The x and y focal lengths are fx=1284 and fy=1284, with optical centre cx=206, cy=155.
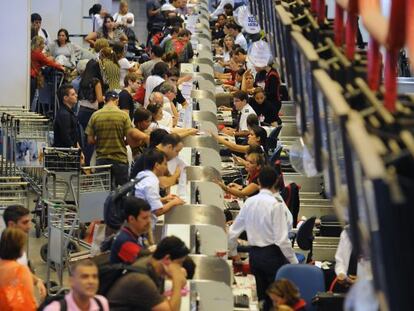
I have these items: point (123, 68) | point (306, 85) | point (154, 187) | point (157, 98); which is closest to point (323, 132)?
point (306, 85)

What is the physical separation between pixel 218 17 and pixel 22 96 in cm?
1180

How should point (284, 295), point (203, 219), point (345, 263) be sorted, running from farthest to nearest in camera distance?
1. point (345, 263)
2. point (203, 219)
3. point (284, 295)

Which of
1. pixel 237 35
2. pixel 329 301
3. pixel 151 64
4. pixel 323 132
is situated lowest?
pixel 329 301

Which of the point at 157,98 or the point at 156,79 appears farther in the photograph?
the point at 156,79

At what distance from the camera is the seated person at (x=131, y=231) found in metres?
7.84

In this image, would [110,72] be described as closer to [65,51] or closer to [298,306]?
[65,51]

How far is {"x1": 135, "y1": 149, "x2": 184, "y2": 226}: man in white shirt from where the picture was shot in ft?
30.3

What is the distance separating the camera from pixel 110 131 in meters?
12.2

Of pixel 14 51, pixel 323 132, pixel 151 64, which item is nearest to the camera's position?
pixel 323 132

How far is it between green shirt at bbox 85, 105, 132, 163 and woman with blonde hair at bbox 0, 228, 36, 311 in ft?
15.5

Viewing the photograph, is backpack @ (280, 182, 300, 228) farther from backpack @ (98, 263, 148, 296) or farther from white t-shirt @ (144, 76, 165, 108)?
backpack @ (98, 263, 148, 296)

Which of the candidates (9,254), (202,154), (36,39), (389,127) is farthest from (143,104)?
(389,127)

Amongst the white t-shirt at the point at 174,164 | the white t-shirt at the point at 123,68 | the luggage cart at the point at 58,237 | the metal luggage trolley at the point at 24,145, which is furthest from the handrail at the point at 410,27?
the white t-shirt at the point at 123,68

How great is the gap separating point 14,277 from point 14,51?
30.2 feet
